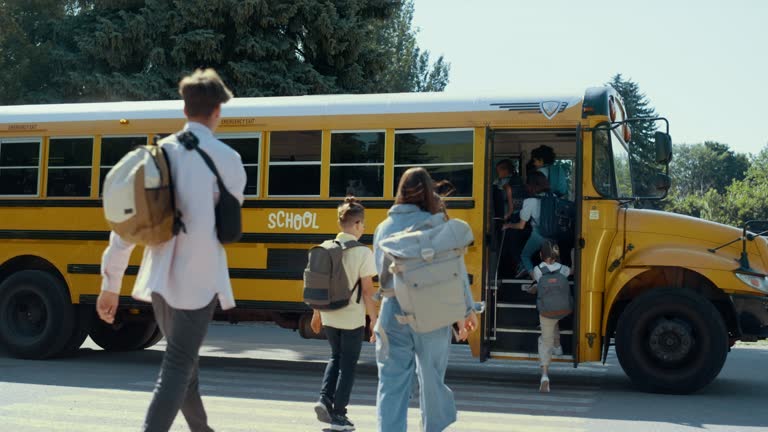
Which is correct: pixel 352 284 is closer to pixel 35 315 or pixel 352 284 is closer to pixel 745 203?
pixel 35 315

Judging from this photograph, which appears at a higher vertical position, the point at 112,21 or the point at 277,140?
the point at 112,21

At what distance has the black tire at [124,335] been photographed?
12375mm

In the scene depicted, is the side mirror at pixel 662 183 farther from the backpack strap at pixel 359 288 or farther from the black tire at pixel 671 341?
the backpack strap at pixel 359 288

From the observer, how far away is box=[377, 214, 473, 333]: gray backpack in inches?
206

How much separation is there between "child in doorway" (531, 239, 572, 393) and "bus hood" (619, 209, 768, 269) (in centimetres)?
76

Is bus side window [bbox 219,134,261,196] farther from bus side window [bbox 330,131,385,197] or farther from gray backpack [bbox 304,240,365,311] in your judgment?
gray backpack [bbox 304,240,365,311]

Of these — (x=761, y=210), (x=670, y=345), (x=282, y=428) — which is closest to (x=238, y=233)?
(x=282, y=428)

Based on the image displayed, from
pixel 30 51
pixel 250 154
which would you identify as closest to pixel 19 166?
pixel 250 154

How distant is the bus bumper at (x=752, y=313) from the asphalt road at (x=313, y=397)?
63cm

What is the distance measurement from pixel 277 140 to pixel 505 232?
2.44m

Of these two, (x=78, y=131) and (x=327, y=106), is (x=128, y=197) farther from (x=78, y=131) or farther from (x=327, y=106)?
(x=78, y=131)

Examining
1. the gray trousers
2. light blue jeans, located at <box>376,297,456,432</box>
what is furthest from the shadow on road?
the gray trousers

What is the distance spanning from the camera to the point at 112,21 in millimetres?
23188

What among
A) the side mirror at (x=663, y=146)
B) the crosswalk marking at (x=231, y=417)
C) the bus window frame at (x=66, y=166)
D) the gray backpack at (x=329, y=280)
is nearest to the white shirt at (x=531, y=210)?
the side mirror at (x=663, y=146)
